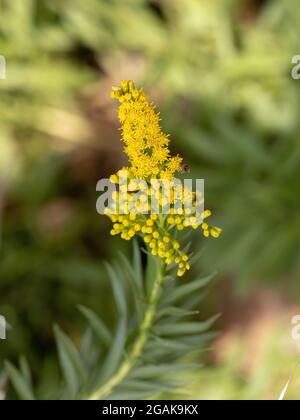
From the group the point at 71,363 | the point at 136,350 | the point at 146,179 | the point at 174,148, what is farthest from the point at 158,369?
the point at 174,148

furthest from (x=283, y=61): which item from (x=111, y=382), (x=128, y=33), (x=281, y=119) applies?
(x=111, y=382)

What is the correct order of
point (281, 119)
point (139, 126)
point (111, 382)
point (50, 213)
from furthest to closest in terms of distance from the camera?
1. point (50, 213)
2. point (281, 119)
3. point (111, 382)
4. point (139, 126)

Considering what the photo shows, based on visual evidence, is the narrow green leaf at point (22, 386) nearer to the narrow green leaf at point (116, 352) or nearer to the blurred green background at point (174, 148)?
the narrow green leaf at point (116, 352)

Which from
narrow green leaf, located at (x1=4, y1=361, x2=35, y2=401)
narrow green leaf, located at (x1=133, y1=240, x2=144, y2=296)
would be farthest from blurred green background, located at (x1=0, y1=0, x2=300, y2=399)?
narrow green leaf, located at (x1=133, y1=240, x2=144, y2=296)

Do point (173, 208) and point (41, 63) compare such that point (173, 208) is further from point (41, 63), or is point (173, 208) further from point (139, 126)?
point (41, 63)

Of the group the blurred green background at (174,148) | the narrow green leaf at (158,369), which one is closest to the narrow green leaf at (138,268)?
the narrow green leaf at (158,369)

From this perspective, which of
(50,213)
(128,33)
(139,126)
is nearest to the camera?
(139,126)

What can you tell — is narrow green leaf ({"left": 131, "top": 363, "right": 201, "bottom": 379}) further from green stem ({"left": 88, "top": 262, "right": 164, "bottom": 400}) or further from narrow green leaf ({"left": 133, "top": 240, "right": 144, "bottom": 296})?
narrow green leaf ({"left": 133, "top": 240, "right": 144, "bottom": 296})
